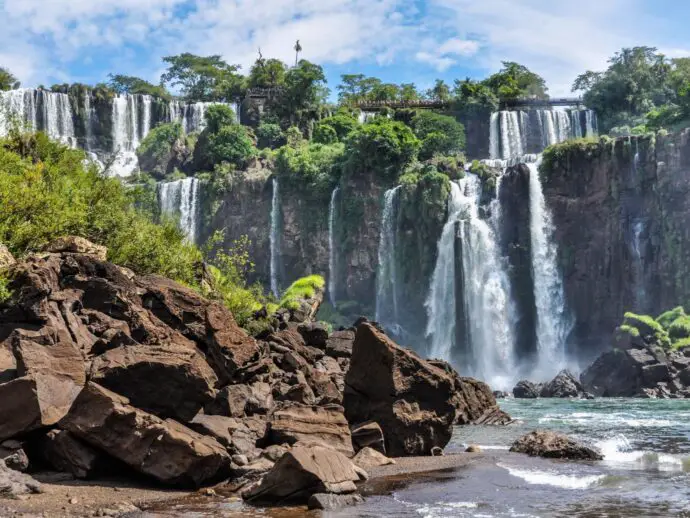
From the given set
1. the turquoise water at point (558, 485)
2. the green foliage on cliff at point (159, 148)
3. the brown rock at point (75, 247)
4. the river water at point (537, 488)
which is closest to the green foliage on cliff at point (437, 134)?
the green foliage on cliff at point (159, 148)

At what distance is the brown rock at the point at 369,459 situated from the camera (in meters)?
15.7

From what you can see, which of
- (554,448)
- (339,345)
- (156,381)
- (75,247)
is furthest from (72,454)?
(339,345)

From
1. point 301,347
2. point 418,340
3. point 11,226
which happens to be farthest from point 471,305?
point 11,226

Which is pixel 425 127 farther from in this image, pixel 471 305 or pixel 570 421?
pixel 570 421

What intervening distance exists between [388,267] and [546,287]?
13.8 m

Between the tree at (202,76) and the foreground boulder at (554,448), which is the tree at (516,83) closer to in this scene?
the tree at (202,76)

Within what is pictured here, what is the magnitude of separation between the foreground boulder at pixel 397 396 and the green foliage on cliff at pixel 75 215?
340 inches

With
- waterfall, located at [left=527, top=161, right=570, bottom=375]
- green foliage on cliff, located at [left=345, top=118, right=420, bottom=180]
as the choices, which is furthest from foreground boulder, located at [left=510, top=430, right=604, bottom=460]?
green foliage on cliff, located at [left=345, top=118, right=420, bottom=180]

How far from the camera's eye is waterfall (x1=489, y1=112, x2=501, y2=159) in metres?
82.6

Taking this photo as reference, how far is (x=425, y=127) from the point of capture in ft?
271

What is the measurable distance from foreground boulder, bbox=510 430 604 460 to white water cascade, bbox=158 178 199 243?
2363 inches

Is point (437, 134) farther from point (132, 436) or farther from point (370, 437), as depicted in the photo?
point (132, 436)

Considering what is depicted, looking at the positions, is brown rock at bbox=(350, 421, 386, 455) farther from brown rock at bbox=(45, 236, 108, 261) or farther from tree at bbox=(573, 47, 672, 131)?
tree at bbox=(573, 47, 672, 131)

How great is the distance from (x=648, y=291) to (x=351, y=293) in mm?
24958
